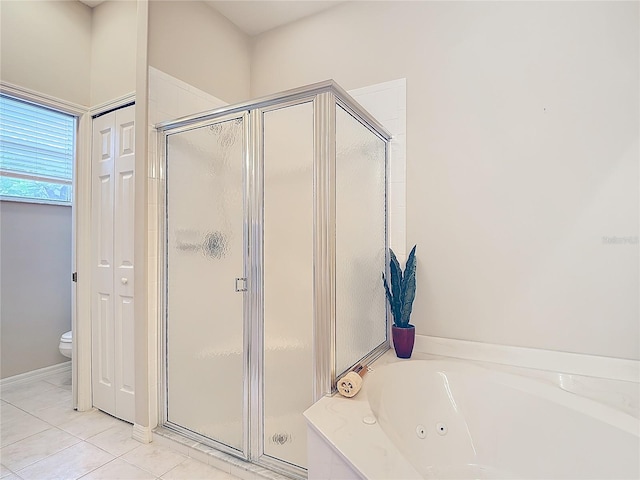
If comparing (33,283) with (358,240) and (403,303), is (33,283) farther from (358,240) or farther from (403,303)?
(403,303)

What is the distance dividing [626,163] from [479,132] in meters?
0.68

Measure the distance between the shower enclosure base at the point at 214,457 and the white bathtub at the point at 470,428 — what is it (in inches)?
19.8

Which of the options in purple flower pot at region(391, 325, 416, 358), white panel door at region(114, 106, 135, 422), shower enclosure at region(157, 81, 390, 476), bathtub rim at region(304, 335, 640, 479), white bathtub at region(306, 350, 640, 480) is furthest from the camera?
white panel door at region(114, 106, 135, 422)

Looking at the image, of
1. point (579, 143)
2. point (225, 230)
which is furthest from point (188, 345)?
point (579, 143)

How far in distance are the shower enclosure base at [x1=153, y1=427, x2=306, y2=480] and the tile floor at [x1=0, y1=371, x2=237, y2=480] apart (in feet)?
0.09

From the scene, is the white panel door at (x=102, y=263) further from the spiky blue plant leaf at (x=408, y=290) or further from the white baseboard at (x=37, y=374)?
the spiky blue plant leaf at (x=408, y=290)

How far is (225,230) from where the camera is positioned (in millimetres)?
1832

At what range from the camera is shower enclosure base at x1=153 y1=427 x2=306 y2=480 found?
1.61m

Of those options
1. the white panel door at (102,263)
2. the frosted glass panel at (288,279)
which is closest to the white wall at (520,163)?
the frosted glass panel at (288,279)

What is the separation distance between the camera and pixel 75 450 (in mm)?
1913

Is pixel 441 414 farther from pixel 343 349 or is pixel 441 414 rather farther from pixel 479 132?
pixel 479 132

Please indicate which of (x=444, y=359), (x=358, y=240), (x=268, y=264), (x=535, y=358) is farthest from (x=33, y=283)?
(x=535, y=358)

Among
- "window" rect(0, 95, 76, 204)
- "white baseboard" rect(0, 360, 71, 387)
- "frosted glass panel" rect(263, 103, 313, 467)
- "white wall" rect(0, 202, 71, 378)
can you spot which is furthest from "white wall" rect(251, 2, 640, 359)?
"white baseboard" rect(0, 360, 71, 387)

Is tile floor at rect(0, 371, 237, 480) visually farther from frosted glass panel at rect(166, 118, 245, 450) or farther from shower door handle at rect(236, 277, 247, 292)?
shower door handle at rect(236, 277, 247, 292)
